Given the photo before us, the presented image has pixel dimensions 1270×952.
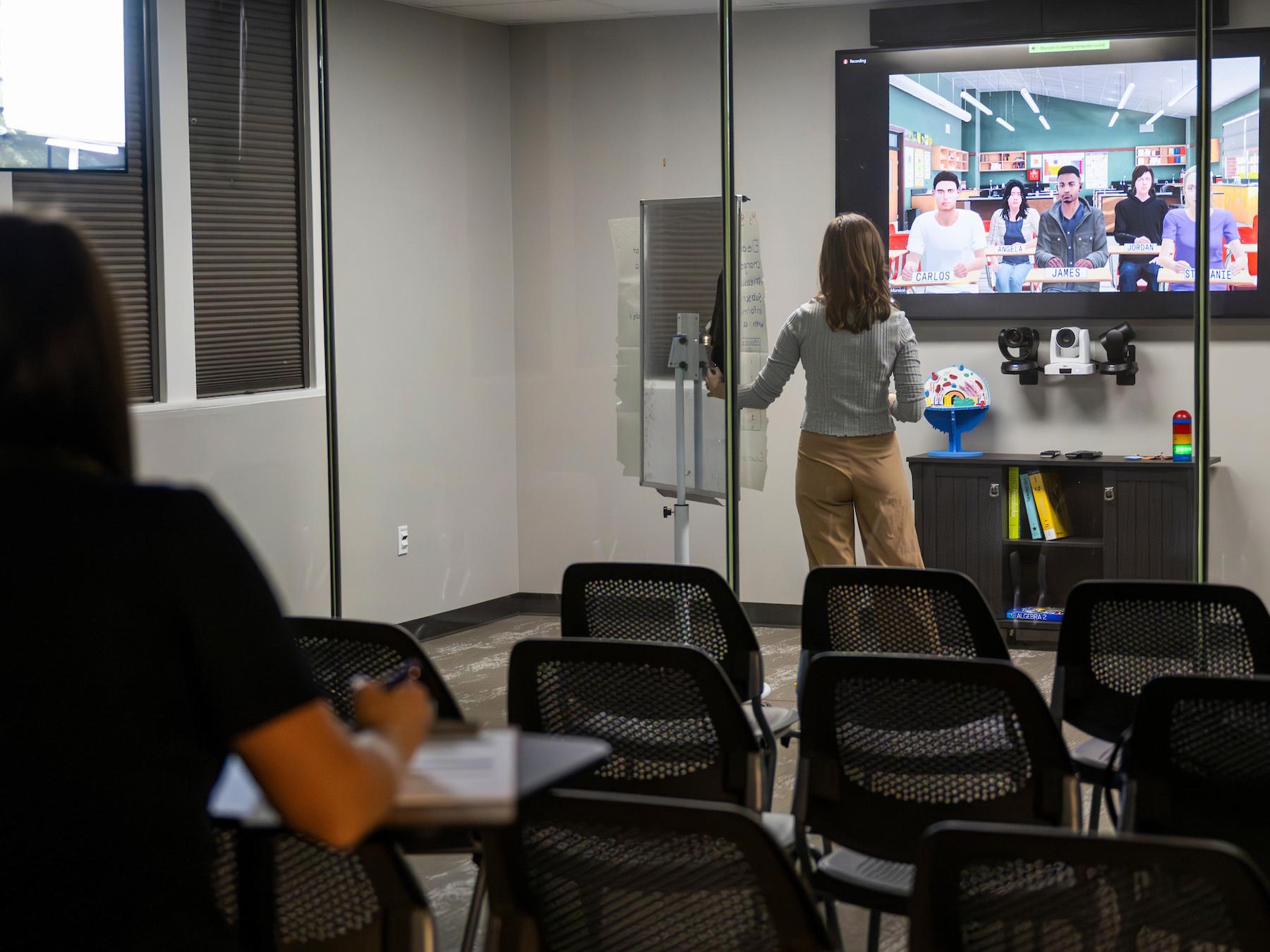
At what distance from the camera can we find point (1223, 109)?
474 cm

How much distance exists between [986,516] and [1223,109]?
64.2 inches

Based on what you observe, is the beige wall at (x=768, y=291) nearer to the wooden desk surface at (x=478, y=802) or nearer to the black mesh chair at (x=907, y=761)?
the black mesh chair at (x=907, y=761)

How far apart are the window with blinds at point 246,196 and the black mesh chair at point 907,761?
12.2 ft

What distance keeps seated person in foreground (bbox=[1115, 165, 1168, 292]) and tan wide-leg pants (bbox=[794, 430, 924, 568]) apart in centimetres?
100

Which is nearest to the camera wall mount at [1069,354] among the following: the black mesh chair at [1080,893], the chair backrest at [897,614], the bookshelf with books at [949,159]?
the bookshelf with books at [949,159]

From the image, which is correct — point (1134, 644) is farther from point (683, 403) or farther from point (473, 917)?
point (683, 403)

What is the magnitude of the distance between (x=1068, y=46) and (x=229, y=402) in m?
3.48

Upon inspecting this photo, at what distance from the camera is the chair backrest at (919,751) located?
2336mm

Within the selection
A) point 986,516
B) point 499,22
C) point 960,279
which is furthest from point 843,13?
point 986,516

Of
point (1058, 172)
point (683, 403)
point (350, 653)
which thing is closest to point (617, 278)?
point (683, 403)

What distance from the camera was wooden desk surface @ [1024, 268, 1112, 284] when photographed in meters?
4.86

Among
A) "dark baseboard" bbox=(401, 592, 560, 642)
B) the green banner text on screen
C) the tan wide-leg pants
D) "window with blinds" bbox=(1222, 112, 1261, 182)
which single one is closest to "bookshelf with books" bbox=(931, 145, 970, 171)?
the green banner text on screen

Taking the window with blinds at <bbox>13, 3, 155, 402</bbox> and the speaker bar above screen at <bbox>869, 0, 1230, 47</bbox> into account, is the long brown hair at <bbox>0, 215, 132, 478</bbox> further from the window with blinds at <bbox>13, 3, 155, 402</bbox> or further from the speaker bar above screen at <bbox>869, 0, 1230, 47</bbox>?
the speaker bar above screen at <bbox>869, 0, 1230, 47</bbox>

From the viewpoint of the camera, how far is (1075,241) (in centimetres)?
488
